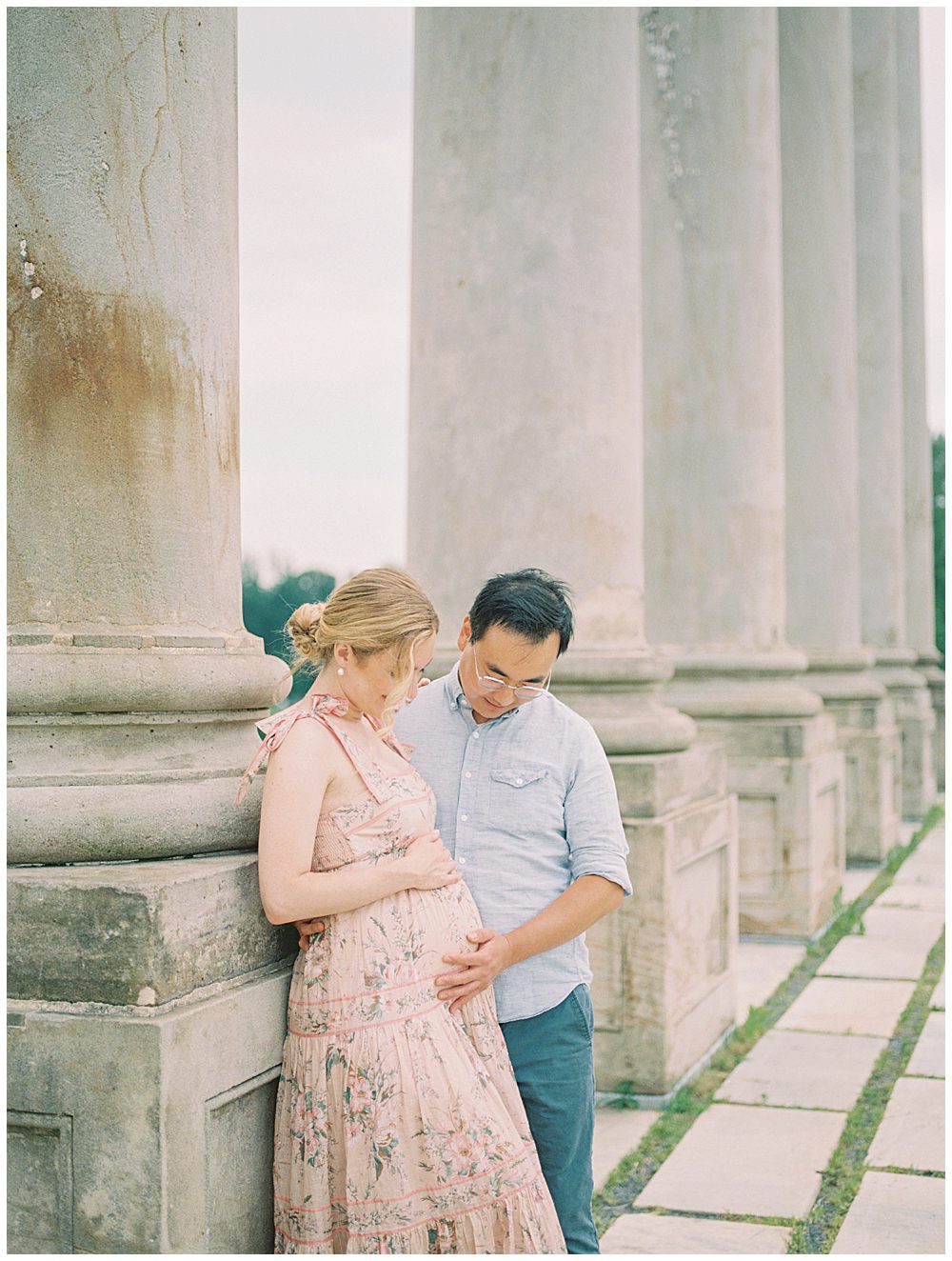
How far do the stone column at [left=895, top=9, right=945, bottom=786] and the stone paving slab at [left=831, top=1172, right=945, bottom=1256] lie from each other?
21779mm

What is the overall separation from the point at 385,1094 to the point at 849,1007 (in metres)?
8.10

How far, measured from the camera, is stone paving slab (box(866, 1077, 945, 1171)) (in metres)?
7.82

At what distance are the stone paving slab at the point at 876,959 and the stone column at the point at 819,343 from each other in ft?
16.1

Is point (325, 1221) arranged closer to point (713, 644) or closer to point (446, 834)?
point (446, 834)

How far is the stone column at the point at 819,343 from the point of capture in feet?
57.0

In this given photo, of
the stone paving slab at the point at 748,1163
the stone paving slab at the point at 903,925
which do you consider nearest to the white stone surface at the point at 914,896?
the stone paving slab at the point at 903,925

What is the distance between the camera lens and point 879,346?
77.2 feet

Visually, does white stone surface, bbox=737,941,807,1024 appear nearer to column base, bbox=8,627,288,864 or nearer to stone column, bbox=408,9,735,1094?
stone column, bbox=408,9,735,1094

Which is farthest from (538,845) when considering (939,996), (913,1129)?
(939,996)

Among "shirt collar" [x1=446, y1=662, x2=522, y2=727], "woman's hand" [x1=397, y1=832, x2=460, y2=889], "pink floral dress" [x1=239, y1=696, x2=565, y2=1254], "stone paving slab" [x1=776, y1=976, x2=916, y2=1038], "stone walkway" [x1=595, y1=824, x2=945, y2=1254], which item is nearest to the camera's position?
"pink floral dress" [x1=239, y1=696, x2=565, y2=1254]

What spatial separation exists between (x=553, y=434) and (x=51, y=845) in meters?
5.21

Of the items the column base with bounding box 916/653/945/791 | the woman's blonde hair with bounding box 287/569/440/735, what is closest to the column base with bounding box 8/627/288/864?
the woman's blonde hair with bounding box 287/569/440/735

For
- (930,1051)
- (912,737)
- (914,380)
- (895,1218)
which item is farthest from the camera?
(914,380)

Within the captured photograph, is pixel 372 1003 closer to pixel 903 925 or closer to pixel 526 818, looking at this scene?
pixel 526 818
